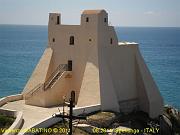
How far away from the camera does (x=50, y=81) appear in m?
32.2

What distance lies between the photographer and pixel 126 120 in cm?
3095

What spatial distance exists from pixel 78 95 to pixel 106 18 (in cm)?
702

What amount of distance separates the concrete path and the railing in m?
1.09

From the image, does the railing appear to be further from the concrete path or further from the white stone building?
the concrete path

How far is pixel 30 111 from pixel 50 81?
397 centimetres

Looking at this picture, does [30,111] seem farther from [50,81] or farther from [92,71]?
[92,71]

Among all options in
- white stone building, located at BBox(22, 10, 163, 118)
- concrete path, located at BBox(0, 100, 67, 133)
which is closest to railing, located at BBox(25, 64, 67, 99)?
white stone building, located at BBox(22, 10, 163, 118)

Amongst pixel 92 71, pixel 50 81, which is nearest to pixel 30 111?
pixel 50 81

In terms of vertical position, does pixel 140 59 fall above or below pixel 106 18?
below

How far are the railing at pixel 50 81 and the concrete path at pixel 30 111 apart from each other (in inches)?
42.8

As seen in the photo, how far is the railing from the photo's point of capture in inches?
1238

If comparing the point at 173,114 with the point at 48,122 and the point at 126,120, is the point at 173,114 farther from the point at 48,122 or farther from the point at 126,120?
the point at 48,122

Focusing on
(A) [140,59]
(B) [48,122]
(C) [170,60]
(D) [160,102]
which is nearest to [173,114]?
(D) [160,102]

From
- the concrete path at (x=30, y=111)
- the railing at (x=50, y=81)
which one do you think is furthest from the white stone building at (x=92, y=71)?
the concrete path at (x=30, y=111)
